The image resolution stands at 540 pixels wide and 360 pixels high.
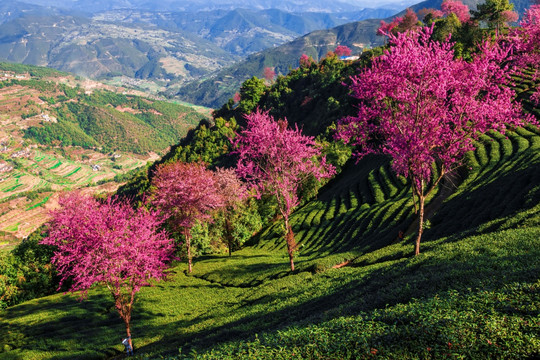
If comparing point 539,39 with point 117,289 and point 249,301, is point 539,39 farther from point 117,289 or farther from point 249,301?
point 117,289

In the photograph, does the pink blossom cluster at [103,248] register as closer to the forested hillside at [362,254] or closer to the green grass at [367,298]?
the forested hillside at [362,254]

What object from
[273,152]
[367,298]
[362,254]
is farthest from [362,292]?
[362,254]

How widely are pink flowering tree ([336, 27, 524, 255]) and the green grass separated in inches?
244

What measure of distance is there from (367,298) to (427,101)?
1142 centimetres

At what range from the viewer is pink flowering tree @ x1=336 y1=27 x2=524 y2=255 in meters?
17.1

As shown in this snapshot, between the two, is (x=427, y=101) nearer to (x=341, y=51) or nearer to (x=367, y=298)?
(x=367, y=298)

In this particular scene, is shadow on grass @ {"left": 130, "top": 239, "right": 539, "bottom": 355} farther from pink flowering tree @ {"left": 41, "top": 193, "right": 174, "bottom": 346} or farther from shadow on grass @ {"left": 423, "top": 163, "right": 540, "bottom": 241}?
shadow on grass @ {"left": 423, "top": 163, "right": 540, "bottom": 241}

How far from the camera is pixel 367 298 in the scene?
14859 mm

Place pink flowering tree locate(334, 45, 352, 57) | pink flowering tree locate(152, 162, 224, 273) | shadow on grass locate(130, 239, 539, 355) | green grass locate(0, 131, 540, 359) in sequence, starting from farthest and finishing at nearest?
pink flowering tree locate(334, 45, 352, 57), pink flowering tree locate(152, 162, 224, 273), shadow on grass locate(130, 239, 539, 355), green grass locate(0, 131, 540, 359)

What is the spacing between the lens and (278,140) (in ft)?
84.1

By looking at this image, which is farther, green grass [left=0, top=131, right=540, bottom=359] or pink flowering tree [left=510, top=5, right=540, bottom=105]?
pink flowering tree [left=510, top=5, right=540, bottom=105]

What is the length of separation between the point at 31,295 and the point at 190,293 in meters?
37.5

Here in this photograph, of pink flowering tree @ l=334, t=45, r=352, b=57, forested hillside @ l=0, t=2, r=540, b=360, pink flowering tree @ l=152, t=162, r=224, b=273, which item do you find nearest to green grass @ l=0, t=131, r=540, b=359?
forested hillside @ l=0, t=2, r=540, b=360

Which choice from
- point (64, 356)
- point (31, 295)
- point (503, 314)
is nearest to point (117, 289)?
point (64, 356)
